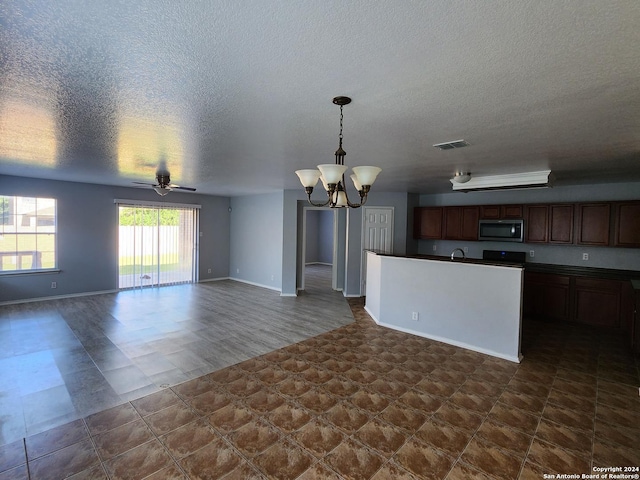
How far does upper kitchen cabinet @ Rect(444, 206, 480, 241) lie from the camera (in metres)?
6.40

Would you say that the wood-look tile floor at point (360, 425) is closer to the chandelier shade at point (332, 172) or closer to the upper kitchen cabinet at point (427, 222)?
the chandelier shade at point (332, 172)

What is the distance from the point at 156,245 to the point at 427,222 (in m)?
6.81

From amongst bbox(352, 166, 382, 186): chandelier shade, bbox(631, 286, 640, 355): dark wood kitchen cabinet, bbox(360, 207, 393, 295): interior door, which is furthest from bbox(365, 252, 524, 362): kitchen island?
bbox(352, 166, 382, 186): chandelier shade

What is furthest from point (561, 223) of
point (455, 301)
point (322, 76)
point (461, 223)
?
point (322, 76)

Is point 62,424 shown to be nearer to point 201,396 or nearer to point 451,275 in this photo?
point 201,396

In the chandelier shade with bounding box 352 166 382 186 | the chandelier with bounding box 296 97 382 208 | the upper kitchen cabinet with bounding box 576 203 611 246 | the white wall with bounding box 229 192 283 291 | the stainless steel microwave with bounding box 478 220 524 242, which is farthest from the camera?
the white wall with bounding box 229 192 283 291

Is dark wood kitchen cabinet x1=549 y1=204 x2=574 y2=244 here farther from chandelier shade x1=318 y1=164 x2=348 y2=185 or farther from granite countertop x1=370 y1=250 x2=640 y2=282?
chandelier shade x1=318 y1=164 x2=348 y2=185

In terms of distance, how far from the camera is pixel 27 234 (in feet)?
20.0

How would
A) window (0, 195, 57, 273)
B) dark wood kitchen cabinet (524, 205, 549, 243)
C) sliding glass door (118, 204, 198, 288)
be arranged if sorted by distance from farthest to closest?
sliding glass door (118, 204, 198, 288) < window (0, 195, 57, 273) < dark wood kitchen cabinet (524, 205, 549, 243)

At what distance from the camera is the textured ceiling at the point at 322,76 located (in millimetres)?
1302

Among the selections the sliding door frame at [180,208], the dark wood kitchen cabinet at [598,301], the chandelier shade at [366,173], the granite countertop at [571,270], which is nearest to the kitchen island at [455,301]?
the granite countertop at [571,270]

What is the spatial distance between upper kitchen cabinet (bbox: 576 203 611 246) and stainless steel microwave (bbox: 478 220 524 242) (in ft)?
2.74

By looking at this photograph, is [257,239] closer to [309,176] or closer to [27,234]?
[27,234]

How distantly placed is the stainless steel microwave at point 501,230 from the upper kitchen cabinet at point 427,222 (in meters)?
0.89
